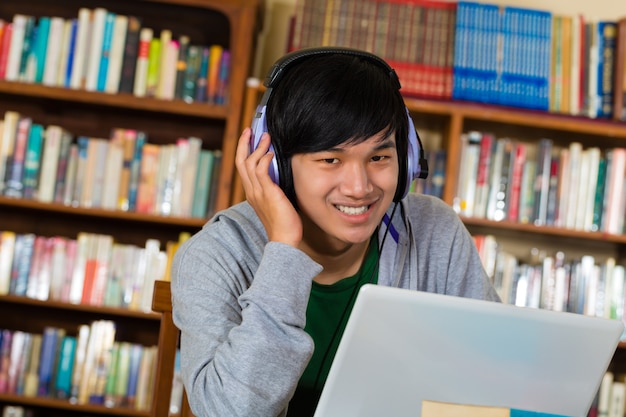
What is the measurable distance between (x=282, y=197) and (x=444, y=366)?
0.46 metres

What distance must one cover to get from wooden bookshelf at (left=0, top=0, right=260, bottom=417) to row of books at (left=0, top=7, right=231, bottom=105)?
0.04 metres

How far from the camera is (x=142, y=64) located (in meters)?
2.51

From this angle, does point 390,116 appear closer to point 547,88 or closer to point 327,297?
point 327,297

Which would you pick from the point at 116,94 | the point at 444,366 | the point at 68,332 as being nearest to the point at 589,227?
the point at 116,94

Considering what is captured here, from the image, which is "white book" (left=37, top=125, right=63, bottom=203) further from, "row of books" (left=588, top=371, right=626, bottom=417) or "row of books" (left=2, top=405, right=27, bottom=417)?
"row of books" (left=588, top=371, right=626, bottom=417)

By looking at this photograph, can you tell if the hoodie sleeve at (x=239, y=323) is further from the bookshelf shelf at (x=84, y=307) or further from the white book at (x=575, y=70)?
the white book at (x=575, y=70)


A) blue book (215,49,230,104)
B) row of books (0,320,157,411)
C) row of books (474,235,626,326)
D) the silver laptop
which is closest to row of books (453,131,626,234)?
row of books (474,235,626,326)

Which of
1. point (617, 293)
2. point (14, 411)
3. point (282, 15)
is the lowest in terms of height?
point (14, 411)

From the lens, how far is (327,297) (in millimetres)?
1314

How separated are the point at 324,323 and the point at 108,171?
1392 mm

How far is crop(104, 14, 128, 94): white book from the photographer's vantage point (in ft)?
8.16

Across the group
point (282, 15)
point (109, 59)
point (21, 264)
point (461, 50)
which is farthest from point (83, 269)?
point (461, 50)

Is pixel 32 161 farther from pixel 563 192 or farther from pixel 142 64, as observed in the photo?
pixel 563 192

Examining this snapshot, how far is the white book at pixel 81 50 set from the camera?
2.48m
